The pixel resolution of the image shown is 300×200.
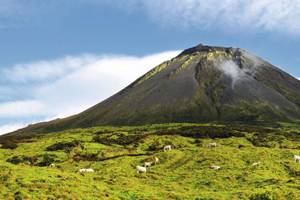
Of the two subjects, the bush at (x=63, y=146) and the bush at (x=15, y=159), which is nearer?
the bush at (x=15, y=159)

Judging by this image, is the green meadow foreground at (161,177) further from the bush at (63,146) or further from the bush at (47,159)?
the bush at (63,146)

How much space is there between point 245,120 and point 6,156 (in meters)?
127

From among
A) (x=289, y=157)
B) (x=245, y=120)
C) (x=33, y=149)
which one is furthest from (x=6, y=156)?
(x=245, y=120)

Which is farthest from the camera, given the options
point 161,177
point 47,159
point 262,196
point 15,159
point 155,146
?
point 155,146

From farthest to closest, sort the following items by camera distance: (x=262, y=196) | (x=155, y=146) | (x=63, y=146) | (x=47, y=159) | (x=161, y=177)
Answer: (x=63, y=146) < (x=155, y=146) < (x=47, y=159) < (x=161, y=177) < (x=262, y=196)

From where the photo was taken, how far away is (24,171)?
125 feet

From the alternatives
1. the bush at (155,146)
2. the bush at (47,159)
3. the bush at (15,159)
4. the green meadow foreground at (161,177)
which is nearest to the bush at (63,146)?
the green meadow foreground at (161,177)

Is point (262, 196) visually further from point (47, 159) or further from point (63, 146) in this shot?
point (63, 146)

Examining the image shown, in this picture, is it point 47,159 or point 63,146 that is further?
point 63,146

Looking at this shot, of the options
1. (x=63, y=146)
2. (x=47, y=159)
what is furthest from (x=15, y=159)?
(x=63, y=146)

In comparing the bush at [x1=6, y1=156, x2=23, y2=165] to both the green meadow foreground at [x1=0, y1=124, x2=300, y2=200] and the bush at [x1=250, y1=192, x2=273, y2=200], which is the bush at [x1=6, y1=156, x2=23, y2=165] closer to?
the green meadow foreground at [x1=0, y1=124, x2=300, y2=200]

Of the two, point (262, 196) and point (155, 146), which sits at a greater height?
point (155, 146)

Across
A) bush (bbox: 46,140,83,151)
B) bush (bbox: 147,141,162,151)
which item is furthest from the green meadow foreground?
bush (bbox: 46,140,83,151)

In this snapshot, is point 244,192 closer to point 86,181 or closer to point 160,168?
point 86,181
